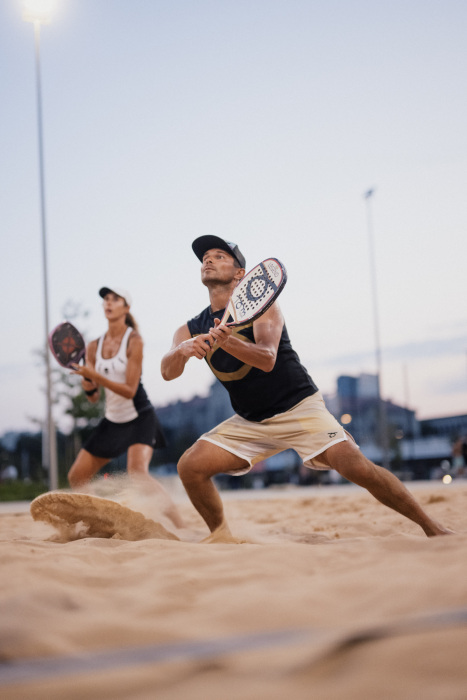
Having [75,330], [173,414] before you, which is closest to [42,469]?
[75,330]

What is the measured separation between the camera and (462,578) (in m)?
1.99

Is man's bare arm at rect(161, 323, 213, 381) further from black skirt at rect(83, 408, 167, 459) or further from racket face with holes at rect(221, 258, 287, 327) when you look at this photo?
black skirt at rect(83, 408, 167, 459)

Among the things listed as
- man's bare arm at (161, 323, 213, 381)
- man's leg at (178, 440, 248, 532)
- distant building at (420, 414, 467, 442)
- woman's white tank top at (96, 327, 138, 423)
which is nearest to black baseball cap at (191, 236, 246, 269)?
man's bare arm at (161, 323, 213, 381)

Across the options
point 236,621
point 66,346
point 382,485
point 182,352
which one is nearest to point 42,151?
point 66,346

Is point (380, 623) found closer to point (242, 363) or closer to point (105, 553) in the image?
point (105, 553)

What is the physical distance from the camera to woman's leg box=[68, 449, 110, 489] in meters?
5.18

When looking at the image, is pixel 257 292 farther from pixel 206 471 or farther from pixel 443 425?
pixel 443 425

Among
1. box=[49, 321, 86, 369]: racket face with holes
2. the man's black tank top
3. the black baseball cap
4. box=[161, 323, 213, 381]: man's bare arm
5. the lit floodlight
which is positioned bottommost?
the man's black tank top

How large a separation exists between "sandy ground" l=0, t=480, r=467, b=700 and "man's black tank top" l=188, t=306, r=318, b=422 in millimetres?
1161

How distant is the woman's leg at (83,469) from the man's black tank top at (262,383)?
182cm

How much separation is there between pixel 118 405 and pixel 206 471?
189cm

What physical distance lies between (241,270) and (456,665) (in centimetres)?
322

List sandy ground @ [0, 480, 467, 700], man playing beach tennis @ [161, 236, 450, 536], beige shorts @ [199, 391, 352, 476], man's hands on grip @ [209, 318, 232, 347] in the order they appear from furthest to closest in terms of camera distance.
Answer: beige shorts @ [199, 391, 352, 476]
man playing beach tennis @ [161, 236, 450, 536]
man's hands on grip @ [209, 318, 232, 347]
sandy ground @ [0, 480, 467, 700]

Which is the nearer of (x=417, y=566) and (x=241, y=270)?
(x=417, y=566)
